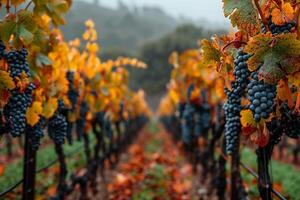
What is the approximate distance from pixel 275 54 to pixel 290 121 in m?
0.43

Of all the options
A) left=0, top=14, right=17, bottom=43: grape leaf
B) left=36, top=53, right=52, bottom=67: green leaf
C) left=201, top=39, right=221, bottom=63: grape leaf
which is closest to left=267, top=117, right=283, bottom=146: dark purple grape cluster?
left=201, top=39, right=221, bottom=63: grape leaf

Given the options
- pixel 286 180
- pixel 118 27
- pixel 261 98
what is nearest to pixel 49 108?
pixel 261 98

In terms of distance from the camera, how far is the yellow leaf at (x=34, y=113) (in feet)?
9.41

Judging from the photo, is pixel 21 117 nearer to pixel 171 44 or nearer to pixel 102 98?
pixel 102 98

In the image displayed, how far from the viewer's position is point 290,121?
209 cm

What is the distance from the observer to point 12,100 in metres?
2.51

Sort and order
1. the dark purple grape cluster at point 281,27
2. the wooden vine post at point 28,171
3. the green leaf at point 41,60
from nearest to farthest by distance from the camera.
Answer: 1. the dark purple grape cluster at point 281,27
2. the green leaf at point 41,60
3. the wooden vine post at point 28,171

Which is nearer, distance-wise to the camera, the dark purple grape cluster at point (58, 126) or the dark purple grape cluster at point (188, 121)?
the dark purple grape cluster at point (58, 126)

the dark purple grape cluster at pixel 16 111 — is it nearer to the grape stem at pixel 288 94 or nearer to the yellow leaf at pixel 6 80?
the yellow leaf at pixel 6 80

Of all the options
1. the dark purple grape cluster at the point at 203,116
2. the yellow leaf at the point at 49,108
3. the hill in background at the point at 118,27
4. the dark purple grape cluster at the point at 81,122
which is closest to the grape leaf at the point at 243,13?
the yellow leaf at the point at 49,108

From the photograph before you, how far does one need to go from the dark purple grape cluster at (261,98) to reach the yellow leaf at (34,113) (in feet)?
5.30

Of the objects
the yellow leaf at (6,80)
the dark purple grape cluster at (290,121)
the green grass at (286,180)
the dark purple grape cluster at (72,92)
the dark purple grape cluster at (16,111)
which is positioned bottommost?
the green grass at (286,180)

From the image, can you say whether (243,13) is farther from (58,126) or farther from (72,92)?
(72,92)

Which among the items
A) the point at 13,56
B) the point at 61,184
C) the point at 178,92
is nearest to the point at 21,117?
the point at 13,56
